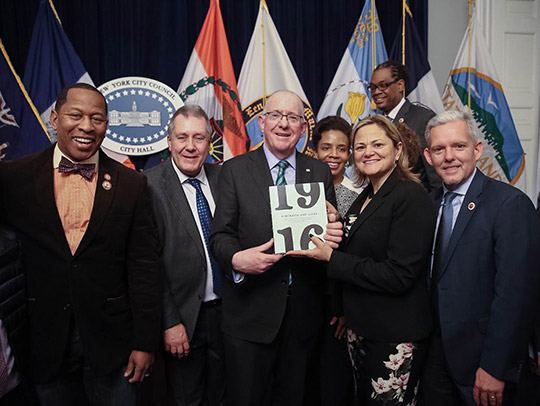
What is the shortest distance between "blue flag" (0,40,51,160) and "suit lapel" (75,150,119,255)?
2173 millimetres

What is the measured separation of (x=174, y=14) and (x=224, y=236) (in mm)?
3228

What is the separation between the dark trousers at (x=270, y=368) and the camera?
1908 mm

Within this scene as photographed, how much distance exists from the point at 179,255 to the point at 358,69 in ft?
10.3

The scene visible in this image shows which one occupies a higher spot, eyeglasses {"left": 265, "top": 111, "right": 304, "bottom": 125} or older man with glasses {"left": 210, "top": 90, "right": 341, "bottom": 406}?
eyeglasses {"left": 265, "top": 111, "right": 304, "bottom": 125}

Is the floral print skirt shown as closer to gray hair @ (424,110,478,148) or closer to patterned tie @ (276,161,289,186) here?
patterned tie @ (276,161,289,186)

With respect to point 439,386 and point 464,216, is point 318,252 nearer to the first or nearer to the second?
point 464,216

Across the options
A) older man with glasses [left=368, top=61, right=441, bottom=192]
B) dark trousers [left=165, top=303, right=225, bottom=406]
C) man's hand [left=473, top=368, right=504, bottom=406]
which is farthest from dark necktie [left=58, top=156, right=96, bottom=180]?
older man with glasses [left=368, top=61, right=441, bottom=192]

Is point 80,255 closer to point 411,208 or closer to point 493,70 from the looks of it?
point 411,208

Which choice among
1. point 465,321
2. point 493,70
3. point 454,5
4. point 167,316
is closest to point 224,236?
point 167,316

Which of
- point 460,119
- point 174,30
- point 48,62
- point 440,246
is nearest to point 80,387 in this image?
point 440,246

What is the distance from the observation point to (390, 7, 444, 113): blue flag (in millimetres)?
4246

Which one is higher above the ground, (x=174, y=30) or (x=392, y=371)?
(x=174, y=30)

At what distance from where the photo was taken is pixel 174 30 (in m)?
4.23

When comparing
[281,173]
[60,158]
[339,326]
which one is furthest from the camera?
[339,326]
